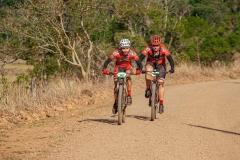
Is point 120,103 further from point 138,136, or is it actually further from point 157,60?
point 157,60

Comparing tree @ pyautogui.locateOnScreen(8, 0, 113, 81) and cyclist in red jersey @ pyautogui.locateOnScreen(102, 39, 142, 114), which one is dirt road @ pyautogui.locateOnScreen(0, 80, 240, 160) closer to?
cyclist in red jersey @ pyautogui.locateOnScreen(102, 39, 142, 114)

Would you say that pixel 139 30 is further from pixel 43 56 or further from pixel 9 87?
pixel 9 87

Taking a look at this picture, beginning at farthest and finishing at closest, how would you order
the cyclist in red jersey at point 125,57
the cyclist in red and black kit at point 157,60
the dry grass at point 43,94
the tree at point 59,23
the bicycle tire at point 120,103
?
the tree at point 59,23 → the dry grass at point 43,94 → the cyclist in red and black kit at point 157,60 → the cyclist in red jersey at point 125,57 → the bicycle tire at point 120,103

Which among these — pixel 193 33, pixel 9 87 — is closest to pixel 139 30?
pixel 193 33

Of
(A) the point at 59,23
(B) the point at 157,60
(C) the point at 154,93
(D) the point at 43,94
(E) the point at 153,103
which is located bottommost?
(D) the point at 43,94

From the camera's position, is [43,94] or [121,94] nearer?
[121,94]

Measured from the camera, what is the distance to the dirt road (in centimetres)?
820

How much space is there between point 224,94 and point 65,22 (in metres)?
8.00

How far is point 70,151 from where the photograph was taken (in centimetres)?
844

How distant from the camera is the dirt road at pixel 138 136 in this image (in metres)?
8.20

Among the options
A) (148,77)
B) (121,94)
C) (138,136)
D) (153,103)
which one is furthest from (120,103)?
(138,136)

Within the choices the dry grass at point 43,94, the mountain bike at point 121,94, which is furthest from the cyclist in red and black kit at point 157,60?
the dry grass at point 43,94

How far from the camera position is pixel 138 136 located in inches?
380

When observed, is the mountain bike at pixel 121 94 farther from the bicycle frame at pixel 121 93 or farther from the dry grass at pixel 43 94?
the dry grass at pixel 43 94
